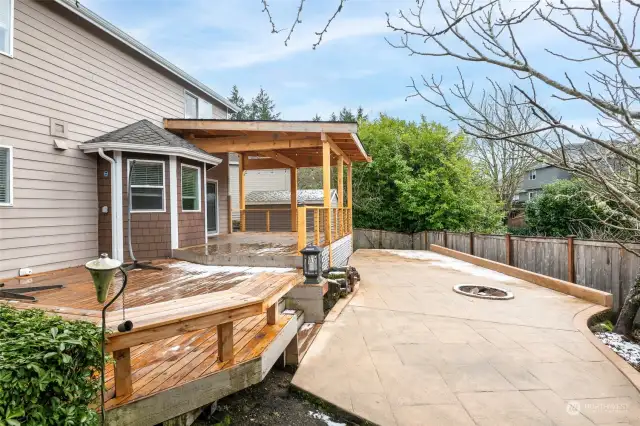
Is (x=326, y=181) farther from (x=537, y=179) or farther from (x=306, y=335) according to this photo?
(x=537, y=179)

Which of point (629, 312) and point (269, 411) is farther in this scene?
point (629, 312)

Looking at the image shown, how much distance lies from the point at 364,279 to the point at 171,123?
19.5 ft

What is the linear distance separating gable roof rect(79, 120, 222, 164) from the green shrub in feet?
17.7

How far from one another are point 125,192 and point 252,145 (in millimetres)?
2937

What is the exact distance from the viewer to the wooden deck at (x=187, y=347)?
2.21m

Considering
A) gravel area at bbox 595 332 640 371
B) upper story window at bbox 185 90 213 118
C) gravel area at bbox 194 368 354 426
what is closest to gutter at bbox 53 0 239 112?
upper story window at bbox 185 90 213 118

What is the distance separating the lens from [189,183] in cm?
802

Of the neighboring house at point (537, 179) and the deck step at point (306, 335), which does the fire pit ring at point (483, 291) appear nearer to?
the deck step at point (306, 335)

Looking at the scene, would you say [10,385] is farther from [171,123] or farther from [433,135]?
[433,135]

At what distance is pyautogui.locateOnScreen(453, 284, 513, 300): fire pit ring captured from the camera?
6332 millimetres

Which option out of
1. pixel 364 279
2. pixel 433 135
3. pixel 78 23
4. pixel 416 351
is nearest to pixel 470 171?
pixel 433 135

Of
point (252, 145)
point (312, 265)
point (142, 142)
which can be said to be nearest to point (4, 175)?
point (142, 142)

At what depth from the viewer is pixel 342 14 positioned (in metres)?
2.46

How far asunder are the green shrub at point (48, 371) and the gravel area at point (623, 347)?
17.7 ft
